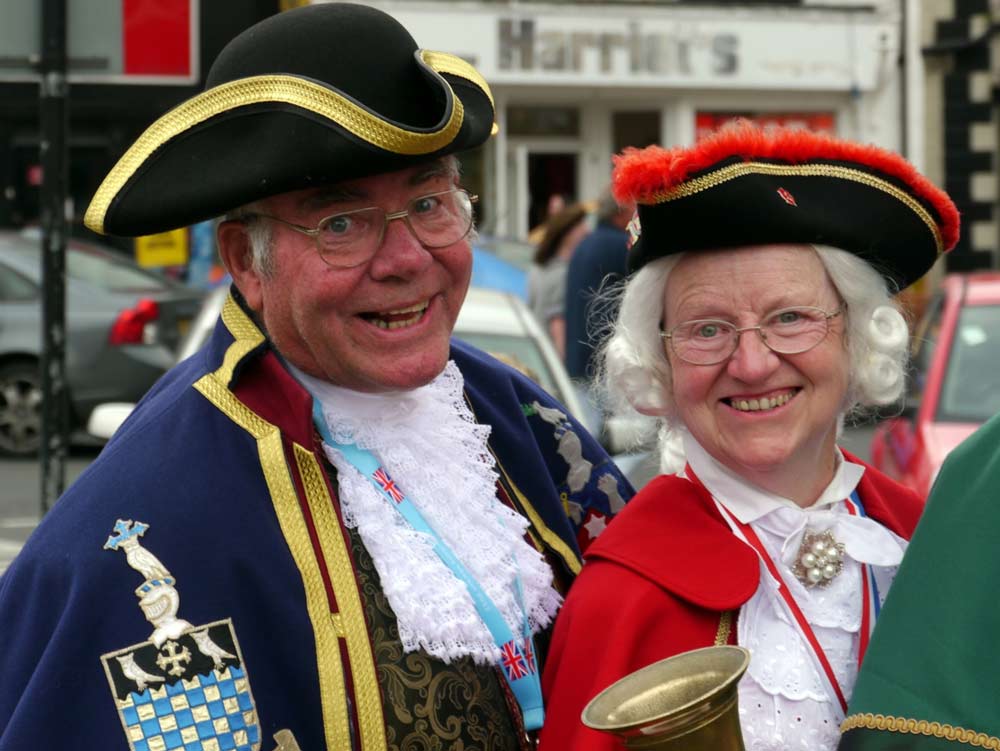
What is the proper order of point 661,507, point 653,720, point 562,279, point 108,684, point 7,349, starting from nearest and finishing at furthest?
point 653,720
point 108,684
point 661,507
point 562,279
point 7,349

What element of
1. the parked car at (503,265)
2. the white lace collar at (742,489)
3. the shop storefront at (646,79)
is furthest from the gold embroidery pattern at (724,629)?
the shop storefront at (646,79)

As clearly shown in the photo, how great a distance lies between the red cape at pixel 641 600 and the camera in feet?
9.02

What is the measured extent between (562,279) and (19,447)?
434cm

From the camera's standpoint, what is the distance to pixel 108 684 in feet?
8.31

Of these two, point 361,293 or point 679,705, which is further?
point 361,293

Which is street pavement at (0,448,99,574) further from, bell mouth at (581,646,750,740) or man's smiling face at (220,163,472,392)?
bell mouth at (581,646,750,740)

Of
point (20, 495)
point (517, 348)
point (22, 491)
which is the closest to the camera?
point (517, 348)

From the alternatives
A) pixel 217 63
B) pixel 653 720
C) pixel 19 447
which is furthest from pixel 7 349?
pixel 653 720

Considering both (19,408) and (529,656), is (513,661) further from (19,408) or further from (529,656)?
(19,408)

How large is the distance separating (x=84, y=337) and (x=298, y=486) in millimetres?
9073

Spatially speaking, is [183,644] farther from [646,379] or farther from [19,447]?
[19,447]

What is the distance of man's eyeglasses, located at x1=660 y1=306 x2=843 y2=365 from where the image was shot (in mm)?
2852

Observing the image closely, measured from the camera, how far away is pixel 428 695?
108 inches

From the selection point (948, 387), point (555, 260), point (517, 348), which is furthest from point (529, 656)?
point (555, 260)
